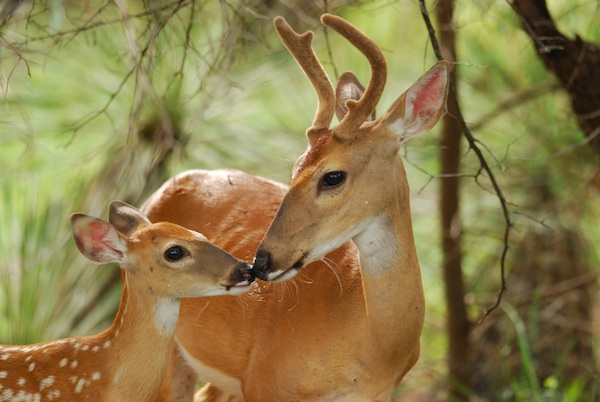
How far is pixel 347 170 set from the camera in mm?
3303

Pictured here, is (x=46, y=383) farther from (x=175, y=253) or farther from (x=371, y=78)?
(x=371, y=78)

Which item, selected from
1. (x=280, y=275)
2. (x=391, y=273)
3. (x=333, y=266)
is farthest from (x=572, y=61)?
A: (x=280, y=275)

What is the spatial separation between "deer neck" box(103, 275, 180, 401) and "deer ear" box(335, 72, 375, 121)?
3.26 feet

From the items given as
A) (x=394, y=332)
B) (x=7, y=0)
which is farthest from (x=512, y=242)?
(x=7, y=0)

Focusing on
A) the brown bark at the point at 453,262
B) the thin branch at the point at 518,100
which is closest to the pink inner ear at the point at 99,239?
the brown bark at the point at 453,262

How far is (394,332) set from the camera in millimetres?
3518

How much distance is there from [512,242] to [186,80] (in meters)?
2.18

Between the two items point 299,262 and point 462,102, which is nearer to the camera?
point 299,262

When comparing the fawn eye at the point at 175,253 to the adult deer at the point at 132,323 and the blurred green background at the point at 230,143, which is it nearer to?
the adult deer at the point at 132,323

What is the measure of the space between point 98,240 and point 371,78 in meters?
0.99

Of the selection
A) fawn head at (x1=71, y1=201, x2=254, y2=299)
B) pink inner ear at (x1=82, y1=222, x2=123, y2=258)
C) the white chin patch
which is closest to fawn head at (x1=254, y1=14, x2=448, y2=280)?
the white chin patch

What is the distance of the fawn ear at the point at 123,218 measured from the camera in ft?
11.8

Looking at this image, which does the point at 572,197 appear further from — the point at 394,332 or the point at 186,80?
the point at 394,332

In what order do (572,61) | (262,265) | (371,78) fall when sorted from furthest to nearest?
(572,61)
(371,78)
(262,265)
